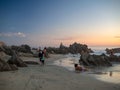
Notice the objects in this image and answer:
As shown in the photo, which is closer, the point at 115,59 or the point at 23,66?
the point at 23,66

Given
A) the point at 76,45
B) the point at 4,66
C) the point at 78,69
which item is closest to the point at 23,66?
the point at 4,66

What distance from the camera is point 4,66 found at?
53.3 ft

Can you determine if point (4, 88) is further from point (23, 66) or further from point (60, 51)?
point (60, 51)

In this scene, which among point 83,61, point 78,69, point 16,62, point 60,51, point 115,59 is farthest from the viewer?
point 60,51

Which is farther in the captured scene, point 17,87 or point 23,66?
point 23,66

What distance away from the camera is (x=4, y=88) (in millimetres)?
9938

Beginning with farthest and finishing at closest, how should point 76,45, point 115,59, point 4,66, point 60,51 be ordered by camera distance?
1. point 76,45
2. point 60,51
3. point 115,59
4. point 4,66

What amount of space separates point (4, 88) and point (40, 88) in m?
1.83

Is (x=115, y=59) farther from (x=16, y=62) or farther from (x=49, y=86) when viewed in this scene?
(x=49, y=86)

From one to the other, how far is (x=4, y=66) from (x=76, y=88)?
25.2 feet

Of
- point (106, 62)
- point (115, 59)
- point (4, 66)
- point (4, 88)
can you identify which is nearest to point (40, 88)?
point (4, 88)

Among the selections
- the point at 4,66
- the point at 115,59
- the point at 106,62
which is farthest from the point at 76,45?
the point at 4,66

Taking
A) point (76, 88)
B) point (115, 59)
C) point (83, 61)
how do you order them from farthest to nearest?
1. point (115, 59)
2. point (83, 61)
3. point (76, 88)

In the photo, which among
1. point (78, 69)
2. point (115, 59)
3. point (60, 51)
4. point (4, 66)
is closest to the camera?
point (4, 66)
